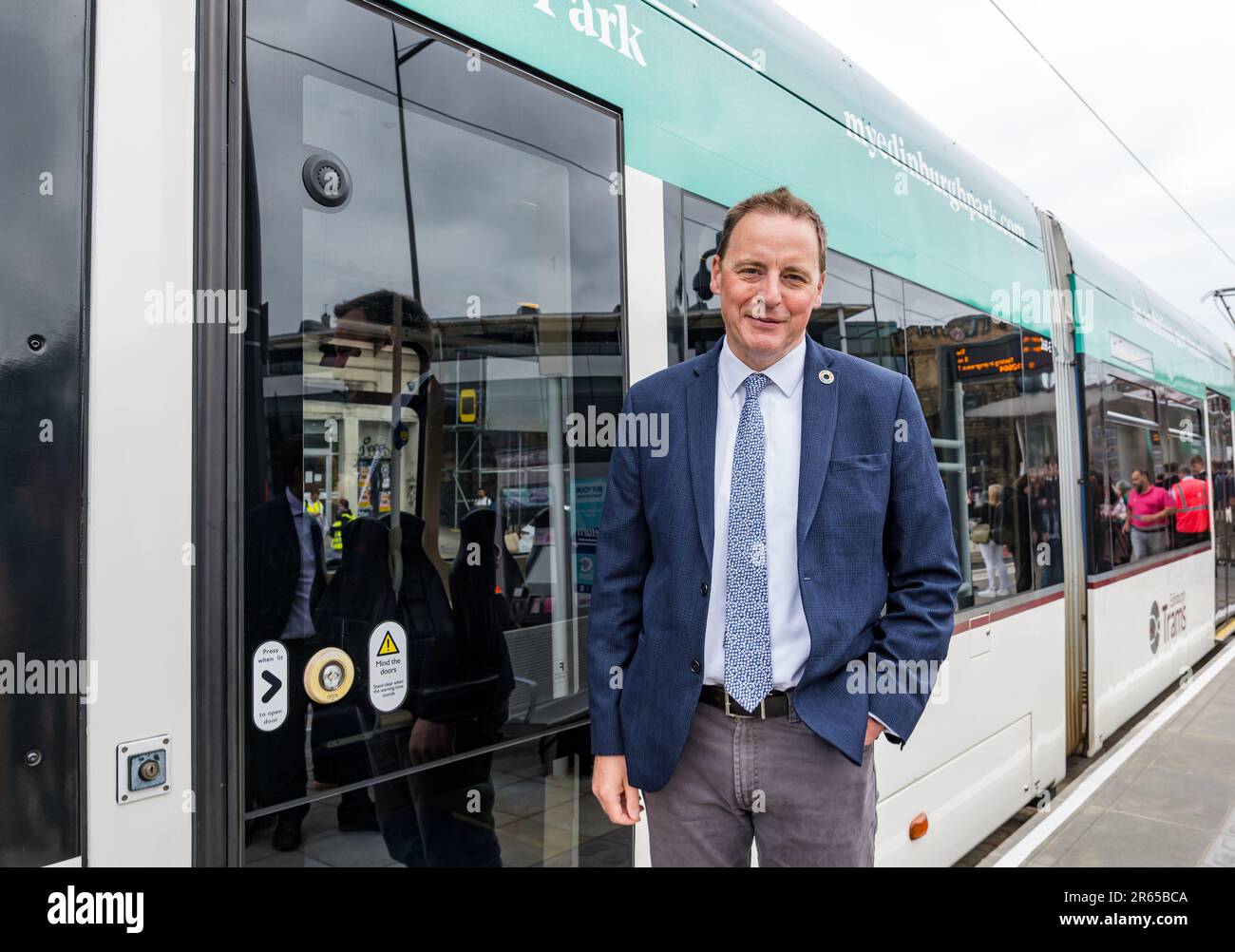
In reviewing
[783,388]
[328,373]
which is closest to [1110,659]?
[783,388]

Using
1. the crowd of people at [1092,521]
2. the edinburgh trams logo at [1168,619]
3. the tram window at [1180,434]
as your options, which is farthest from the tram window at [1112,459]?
the edinburgh trams logo at [1168,619]

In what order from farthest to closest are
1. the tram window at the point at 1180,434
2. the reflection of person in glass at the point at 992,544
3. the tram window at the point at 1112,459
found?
the tram window at the point at 1180,434 → the tram window at the point at 1112,459 → the reflection of person in glass at the point at 992,544

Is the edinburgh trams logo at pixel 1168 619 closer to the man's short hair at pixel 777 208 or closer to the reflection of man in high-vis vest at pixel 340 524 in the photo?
the man's short hair at pixel 777 208

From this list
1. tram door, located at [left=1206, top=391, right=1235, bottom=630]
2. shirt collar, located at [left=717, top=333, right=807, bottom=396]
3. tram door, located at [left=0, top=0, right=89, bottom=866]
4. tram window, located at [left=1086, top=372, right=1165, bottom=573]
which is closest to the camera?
tram door, located at [left=0, top=0, right=89, bottom=866]

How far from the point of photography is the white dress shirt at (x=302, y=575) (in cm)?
154

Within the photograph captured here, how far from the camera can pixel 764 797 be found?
5.75 ft

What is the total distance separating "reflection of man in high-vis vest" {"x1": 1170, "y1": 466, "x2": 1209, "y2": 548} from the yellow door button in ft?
25.4

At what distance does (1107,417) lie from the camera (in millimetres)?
5824

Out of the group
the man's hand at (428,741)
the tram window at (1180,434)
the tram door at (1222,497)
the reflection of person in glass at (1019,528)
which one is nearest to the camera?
the man's hand at (428,741)

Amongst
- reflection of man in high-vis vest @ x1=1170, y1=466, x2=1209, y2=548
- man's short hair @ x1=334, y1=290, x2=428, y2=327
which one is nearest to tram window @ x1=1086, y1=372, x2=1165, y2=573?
reflection of man in high-vis vest @ x1=1170, y1=466, x2=1209, y2=548

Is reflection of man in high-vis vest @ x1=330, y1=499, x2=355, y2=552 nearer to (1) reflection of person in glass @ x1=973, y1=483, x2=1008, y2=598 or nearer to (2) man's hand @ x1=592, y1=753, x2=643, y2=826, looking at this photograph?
(2) man's hand @ x1=592, y1=753, x2=643, y2=826

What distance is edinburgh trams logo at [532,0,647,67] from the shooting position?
2115 millimetres

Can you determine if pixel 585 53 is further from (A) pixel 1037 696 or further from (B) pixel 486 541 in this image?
(A) pixel 1037 696

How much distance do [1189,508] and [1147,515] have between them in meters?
1.77
